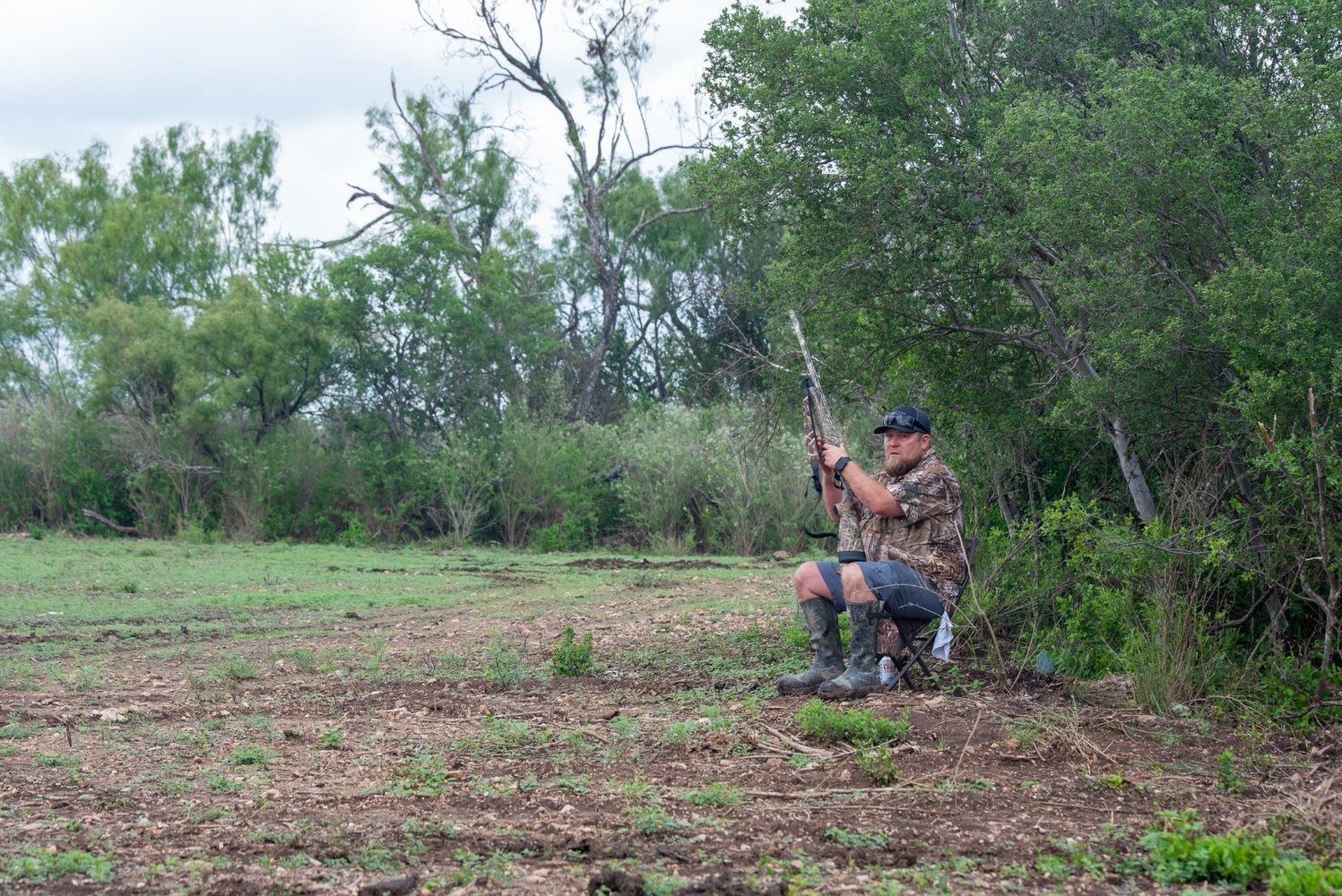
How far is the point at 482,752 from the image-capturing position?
266 inches

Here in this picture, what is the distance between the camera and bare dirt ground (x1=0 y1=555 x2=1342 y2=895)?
4.59m

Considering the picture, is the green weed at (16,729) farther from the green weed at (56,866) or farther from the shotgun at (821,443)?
the shotgun at (821,443)

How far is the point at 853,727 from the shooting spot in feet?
21.9

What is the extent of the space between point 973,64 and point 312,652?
6907mm

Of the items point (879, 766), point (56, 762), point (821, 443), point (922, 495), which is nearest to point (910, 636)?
point (922, 495)

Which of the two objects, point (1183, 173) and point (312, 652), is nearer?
point (1183, 173)

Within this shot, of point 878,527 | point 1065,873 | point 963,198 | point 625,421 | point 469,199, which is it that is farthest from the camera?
point 469,199

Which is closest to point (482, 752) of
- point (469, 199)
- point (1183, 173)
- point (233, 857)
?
point (233, 857)

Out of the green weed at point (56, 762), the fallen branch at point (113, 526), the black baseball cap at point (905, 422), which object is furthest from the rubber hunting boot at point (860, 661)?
the fallen branch at point (113, 526)

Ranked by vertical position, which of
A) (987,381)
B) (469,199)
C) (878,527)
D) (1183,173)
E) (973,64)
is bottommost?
(878,527)

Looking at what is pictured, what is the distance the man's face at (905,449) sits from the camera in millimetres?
7914

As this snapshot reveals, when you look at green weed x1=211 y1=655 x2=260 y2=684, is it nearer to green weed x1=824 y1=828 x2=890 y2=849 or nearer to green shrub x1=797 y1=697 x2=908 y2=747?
green shrub x1=797 y1=697 x2=908 y2=747

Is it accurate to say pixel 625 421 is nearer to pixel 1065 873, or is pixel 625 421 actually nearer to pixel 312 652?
pixel 312 652

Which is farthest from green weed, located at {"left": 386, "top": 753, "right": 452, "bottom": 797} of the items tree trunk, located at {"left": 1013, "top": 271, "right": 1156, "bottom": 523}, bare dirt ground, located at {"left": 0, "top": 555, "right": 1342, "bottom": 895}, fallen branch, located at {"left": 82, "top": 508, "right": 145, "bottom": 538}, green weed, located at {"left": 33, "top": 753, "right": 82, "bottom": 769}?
fallen branch, located at {"left": 82, "top": 508, "right": 145, "bottom": 538}
